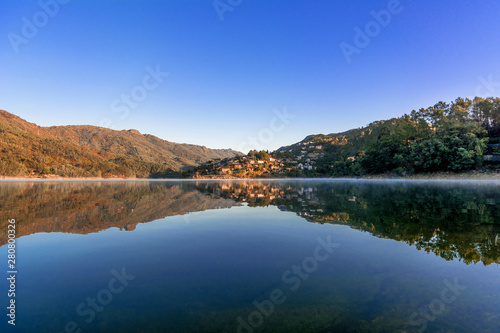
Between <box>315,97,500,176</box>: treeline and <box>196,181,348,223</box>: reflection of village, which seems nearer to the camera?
<box>196,181,348,223</box>: reflection of village

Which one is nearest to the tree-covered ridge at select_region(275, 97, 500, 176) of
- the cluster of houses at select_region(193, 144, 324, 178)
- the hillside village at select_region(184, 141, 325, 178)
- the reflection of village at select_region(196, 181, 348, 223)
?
the reflection of village at select_region(196, 181, 348, 223)

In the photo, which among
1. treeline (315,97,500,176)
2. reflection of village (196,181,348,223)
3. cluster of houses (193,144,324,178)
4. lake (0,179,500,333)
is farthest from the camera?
cluster of houses (193,144,324,178)

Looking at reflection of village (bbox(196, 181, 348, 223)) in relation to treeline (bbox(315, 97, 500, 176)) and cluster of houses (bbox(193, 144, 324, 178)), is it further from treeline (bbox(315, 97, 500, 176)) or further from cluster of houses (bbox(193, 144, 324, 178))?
cluster of houses (bbox(193, 144, 324, 178))

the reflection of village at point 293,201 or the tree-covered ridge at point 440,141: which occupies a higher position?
the tree-covered ridge at point 440,141

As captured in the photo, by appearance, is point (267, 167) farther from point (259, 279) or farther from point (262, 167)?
point (259, 279)

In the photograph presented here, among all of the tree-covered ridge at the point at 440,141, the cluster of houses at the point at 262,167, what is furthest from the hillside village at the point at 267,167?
the tree-covered ridge at the point at 440,141

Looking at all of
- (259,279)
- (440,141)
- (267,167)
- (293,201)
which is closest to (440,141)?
(440,141)

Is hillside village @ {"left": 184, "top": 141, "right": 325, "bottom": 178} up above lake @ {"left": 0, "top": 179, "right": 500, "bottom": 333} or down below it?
above

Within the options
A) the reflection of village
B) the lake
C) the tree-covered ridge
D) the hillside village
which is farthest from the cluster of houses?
the lake

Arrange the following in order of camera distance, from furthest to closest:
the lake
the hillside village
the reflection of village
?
1. the hillside village
2. the reflection of village
3. the lake

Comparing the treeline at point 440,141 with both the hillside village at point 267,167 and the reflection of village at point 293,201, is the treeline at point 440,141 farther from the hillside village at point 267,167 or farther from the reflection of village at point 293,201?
the hillside village at point 267,167
